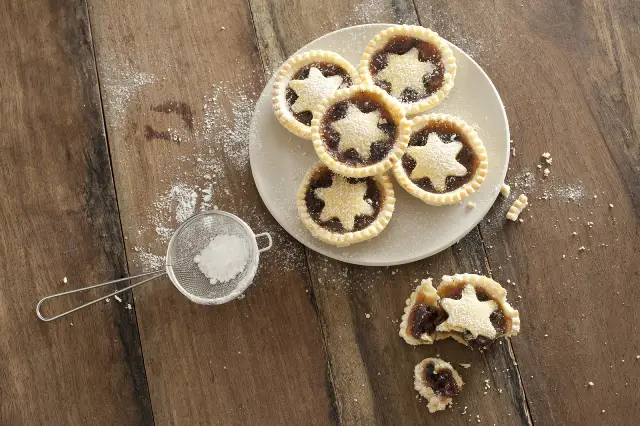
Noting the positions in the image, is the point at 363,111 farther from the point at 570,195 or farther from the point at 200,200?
the point at 570,195

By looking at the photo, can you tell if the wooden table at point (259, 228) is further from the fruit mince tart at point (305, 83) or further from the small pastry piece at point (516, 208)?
the fruit mince tart at point (305, 83)

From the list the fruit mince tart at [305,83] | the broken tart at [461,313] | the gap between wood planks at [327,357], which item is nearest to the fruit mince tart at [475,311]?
the broken tart at [461,313]

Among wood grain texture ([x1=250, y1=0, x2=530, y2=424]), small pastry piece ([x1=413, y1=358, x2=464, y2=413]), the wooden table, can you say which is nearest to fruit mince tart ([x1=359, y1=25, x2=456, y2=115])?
the wooden table

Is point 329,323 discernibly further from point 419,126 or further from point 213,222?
point 419,126

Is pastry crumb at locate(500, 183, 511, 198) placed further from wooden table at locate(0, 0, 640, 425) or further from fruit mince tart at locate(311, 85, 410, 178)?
fruit mince tart at locate(311, 85, 410, 178)

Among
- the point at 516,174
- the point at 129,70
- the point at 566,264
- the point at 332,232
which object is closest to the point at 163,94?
the point at 129,70

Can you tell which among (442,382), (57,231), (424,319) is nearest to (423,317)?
(424,319)
